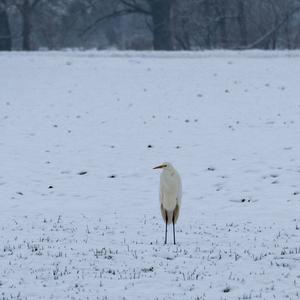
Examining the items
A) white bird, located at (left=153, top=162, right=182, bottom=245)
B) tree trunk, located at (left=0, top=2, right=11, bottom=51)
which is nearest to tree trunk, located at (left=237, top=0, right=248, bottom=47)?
tree trunk, located at (left=0, top=2, right=11, bottom=51)

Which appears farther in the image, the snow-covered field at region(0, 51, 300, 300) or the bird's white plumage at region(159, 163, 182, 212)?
the bird's white plumage at region(159, 163, 182, 212)

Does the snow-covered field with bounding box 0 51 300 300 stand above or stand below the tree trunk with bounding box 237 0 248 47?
below

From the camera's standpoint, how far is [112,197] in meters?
17.8

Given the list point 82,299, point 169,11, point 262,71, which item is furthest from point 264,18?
point 82,299

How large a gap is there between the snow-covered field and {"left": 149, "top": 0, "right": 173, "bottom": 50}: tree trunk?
995 cm

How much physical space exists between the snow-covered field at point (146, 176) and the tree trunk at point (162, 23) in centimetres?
995

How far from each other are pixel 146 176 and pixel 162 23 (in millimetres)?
33071

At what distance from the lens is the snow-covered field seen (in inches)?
416

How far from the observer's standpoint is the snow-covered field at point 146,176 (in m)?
10.6

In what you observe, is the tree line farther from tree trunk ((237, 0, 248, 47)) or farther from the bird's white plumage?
the bird's white plumage

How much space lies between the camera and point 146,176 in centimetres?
2005

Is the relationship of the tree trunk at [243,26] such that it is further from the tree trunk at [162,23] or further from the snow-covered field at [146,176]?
the snow-covered field at [146,176]

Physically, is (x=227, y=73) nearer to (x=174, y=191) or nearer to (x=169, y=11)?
(x=169, y=11)

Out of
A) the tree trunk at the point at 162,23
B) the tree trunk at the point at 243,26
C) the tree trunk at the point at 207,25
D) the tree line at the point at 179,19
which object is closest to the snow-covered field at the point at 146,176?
the tree trunk at the point at 162,23
